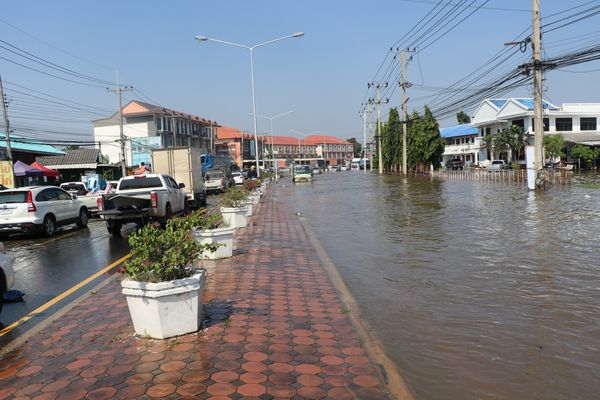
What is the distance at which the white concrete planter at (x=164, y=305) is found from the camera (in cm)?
493

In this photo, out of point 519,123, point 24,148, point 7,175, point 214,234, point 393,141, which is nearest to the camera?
point 214,234

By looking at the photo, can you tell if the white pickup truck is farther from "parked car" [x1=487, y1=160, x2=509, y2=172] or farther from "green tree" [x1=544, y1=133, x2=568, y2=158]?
"parked car" [x1=487, y1=160, x2=509, y2=172]

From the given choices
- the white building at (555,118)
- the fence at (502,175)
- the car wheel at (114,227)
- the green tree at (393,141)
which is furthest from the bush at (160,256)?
the green tree at (393,141)

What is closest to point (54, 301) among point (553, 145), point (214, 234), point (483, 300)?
point (214, 234)

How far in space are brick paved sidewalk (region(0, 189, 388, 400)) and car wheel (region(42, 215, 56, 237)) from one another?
31.4 ft

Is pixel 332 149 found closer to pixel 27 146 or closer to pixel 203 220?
pixel 27 146

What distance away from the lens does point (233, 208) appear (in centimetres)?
1452

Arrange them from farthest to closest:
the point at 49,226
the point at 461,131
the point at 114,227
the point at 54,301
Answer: the point at 461,131 < the point at 49,226 < the point at 114,227 < the point at 54,301

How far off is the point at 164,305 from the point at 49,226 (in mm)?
12648

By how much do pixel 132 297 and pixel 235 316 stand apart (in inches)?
51.6

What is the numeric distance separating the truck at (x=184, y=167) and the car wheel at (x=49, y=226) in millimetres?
8480

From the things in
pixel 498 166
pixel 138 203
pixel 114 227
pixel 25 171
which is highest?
pixel 25 171

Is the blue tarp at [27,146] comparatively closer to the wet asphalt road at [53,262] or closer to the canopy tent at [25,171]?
the canopy tent at [25,171]

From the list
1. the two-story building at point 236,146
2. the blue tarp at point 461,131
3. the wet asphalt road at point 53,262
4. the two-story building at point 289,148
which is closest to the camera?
the wet asphalt road at point 53,262
